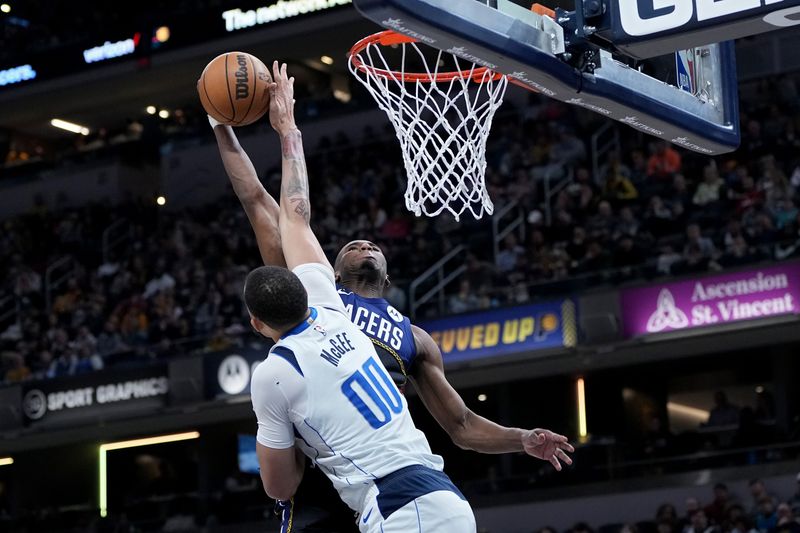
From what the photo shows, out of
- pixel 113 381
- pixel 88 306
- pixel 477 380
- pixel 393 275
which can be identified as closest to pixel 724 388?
pixel 477 380

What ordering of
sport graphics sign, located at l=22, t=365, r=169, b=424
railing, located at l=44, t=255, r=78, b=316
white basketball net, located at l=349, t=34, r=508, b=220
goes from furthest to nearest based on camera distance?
railing, located at l=44, t=255, r=78, b=316
sport graphics sign, located at l=22, t=365, r=169, b=424
white basketball net, located at l=349, t=34, r=508, b=220

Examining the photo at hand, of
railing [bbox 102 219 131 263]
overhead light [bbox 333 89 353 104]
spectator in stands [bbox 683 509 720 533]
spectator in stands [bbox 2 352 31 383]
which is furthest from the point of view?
overhead light [bbox 333 89 353 104]

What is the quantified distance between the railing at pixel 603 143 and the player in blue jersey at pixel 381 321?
14.8 m

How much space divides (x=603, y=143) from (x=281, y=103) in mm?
15528

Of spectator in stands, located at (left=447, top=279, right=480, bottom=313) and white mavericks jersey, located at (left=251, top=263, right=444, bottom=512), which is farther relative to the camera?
spectator in stands, located at (left=447, top=279, right=480, bottom=313)

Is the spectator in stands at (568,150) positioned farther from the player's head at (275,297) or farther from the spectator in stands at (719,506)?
the player's head at (275,297)

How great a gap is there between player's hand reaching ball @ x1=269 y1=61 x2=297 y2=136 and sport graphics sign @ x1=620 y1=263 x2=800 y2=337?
1101 cm

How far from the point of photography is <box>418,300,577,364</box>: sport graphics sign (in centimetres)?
1691

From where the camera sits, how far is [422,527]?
14.5 feet

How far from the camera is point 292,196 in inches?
200

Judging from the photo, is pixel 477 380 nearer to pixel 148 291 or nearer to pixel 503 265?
pixel 503 265

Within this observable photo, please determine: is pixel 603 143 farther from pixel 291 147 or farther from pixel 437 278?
pixel 291 147

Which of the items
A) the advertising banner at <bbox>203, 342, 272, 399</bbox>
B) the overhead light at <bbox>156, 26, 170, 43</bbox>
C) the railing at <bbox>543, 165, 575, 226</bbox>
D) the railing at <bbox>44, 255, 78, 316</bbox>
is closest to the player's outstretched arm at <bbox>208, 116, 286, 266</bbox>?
the advertising banner at <bbox>203, 342, 272, 399</bbox>

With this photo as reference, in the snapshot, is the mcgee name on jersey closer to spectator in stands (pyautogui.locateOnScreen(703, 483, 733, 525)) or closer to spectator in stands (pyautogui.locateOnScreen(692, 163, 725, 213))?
spectator in stands (pyautogui.locateOnScreen(703, 483, 733, 525))
